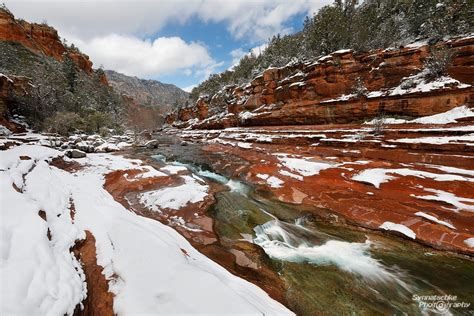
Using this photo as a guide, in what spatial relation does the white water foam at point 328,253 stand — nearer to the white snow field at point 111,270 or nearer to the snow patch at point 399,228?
the snow patch at point 399,228

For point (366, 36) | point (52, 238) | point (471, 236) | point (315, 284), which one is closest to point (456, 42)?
point (366, 36)

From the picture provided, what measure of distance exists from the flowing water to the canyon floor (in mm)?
37

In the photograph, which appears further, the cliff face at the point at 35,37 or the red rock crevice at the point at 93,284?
the cliff face at the point at 35,37

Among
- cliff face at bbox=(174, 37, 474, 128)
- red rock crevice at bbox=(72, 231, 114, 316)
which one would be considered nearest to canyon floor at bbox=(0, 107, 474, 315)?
red rock crevice at bbox=(72, 231, 114, 316)

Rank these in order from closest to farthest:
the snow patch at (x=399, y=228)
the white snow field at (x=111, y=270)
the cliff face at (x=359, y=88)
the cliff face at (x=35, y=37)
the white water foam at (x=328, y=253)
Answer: the white snow field at (x=111, y=270), the white water foam at (x=328, y=253), the snow patch at (x=399, y=228), the cliff face at (x=359, y=88), the cliff face at (x=35, y=37)

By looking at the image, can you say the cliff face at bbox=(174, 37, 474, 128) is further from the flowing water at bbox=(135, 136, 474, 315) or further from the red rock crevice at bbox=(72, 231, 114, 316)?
the red rock crevice at bbox=(72, 231, 114, 316)

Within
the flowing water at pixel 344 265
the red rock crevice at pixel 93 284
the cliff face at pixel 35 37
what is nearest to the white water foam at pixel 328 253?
the flowing water at pixel 344 265

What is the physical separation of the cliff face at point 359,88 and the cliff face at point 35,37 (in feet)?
199

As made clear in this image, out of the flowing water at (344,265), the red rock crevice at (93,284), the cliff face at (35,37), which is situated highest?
the cliff face at (35,37)

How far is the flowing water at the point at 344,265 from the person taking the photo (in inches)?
204

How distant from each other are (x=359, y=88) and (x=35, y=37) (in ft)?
285

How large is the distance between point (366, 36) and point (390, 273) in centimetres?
3964

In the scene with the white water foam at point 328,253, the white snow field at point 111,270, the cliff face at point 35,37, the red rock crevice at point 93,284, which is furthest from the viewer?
the cliff face at point 35,37

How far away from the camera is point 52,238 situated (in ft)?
16.6
